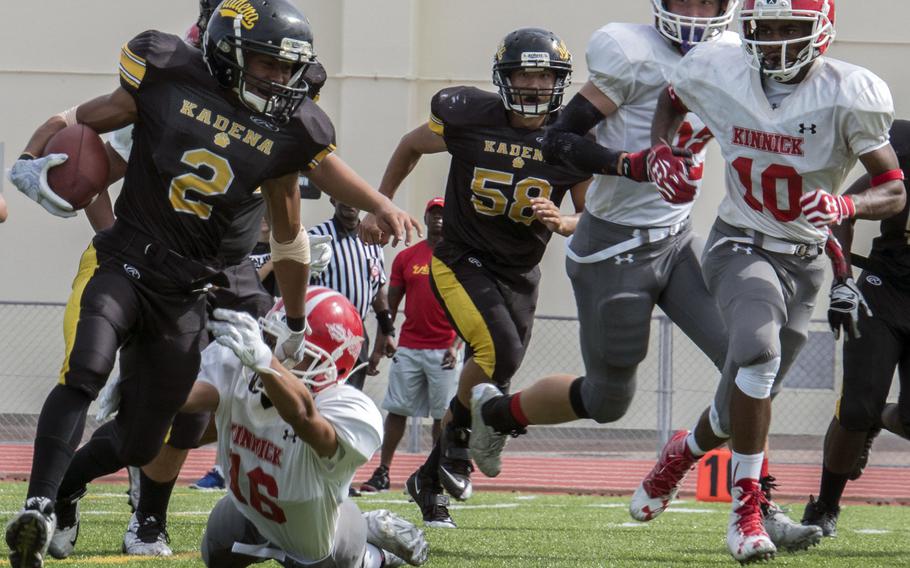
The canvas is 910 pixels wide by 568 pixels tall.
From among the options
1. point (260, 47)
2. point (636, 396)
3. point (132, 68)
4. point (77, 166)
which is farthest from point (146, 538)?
point (636, 396)

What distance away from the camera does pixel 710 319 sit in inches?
202

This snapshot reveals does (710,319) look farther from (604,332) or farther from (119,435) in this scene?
(119,435)

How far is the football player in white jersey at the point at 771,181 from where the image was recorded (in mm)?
4527

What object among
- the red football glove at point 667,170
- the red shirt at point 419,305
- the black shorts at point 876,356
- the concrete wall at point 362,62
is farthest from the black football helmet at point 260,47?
the concrete wall at point 362,62

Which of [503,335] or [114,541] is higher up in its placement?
[503,335]

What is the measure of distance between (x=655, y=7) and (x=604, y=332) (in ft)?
4.04

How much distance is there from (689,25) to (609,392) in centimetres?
141

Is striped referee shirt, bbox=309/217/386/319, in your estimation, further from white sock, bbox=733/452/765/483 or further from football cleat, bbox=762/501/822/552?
white sock, bbox=733/452/765/483

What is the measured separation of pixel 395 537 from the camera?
4102mm

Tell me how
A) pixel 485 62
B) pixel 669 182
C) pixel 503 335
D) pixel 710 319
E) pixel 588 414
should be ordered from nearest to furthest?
pixel 669 182 < pixel 710 319 < pixel 588 414 < pixel 503 335 < pixel 485 62

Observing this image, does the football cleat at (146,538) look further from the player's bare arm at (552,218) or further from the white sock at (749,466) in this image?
the white sock at (749,466)

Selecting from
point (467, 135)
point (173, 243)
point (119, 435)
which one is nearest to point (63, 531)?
point (119, 435)

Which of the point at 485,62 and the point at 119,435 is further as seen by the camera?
the point at 485,62

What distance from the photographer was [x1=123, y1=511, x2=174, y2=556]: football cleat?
4949mm
